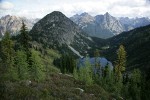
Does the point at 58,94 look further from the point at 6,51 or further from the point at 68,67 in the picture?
the point at 68,67

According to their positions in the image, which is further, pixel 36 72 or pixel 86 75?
pixel 86 75

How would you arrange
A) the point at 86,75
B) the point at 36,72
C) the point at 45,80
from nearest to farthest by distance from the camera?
the point at 45,80, the point at 36,72, the point at 86,75

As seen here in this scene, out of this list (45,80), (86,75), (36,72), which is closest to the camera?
(45,80)

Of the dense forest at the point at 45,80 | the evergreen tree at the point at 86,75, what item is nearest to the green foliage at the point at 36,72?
the dense forest at the point at 45,80

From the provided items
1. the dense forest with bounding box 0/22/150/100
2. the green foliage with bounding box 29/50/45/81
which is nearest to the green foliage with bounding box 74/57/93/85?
the dense forest with bounding box 0/22/150/100

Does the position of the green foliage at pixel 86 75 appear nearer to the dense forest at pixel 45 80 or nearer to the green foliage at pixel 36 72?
the dense forest at pixel 45 80

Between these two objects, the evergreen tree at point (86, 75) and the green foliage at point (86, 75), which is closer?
the evergreen tree at point (86, 75)

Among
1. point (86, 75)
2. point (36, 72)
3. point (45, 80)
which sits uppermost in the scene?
point (36, 72)

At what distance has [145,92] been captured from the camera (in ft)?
307

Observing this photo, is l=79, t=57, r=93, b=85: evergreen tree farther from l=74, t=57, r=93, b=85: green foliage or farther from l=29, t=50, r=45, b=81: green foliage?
l=29, t=50, r=45, b=81: green foliage

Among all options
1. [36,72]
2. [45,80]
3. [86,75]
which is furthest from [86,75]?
[45,80]

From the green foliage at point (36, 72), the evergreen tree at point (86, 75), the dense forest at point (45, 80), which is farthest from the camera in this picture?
the evergreen tree at point (86, 75)

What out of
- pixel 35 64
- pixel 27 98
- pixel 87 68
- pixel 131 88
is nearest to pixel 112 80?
pixel 131 88

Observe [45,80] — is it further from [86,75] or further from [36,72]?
[86,75]
